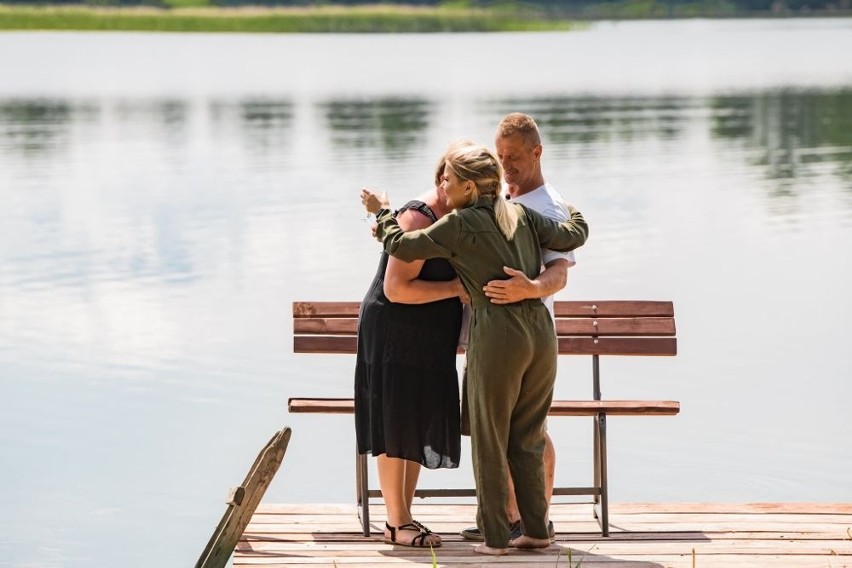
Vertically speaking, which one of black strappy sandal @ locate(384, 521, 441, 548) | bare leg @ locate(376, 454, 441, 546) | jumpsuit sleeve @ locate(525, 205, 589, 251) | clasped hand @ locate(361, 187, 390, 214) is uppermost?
clasped hand @ locate(361, 187, 390, 214)

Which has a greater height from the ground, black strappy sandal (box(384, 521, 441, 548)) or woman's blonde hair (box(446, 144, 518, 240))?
woman's blonde hair (box(446, 144, 518, 240))

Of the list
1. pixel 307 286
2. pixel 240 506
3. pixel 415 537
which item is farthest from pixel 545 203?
pixel 307 286

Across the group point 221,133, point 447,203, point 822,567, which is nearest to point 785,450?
point 822,567

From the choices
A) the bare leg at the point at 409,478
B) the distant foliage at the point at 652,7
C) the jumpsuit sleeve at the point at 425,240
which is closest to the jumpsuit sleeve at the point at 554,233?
the jumpsuit sleeve at the point at 425,240

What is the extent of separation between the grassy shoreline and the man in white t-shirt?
257 feet

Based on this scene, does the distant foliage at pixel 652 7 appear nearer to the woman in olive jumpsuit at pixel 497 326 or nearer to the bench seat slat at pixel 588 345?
the bench seat slat at pixel 588 345

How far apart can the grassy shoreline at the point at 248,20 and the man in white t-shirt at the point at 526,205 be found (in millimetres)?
78485

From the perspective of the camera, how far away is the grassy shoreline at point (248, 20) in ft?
268

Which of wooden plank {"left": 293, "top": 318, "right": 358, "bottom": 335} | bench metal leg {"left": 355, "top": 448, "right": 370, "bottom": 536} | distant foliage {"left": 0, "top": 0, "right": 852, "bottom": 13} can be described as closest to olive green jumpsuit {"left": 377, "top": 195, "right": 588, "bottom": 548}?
bench metal leg {"left": 355, "top": 448, "right": 370, "bottom": 536}

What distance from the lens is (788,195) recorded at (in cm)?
1905

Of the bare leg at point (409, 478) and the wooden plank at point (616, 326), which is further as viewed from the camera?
the wooden plank at point (616, 326)

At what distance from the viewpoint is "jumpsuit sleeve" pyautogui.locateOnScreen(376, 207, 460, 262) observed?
5.11 meters

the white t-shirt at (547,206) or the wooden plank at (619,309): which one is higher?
the white t-shirt at (547,206)

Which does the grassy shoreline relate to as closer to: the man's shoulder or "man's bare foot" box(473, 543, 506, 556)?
the man's shoulder
